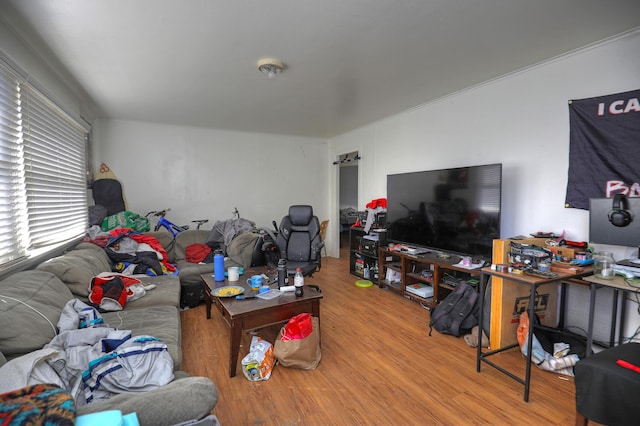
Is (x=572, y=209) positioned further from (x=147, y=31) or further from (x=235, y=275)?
(x=147, y=31)

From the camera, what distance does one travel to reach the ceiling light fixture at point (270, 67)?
2.56 meters

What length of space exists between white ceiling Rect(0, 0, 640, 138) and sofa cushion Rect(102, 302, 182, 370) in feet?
6.70

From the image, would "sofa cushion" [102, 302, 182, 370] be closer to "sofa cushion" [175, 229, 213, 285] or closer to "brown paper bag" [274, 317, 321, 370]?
"brown paper bag" [274, 317, 321, 370]

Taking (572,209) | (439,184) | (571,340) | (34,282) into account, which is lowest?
(571,340)

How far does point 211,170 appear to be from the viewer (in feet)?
16.8

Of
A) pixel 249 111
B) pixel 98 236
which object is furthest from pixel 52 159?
pixel 249 111

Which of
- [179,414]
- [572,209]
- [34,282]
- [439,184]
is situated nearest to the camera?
[179,414]

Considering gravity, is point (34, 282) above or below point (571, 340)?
above

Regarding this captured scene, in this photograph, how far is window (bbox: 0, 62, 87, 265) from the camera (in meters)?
2.02

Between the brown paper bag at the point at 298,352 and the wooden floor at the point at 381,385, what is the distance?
0.20ft

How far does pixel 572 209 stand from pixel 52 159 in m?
4.70

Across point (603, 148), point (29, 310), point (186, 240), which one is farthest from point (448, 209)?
point (186, 240)

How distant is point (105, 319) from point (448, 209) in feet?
10.5

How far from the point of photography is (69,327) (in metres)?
1.64
